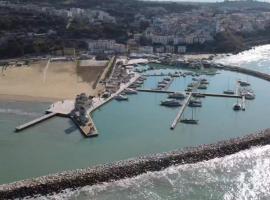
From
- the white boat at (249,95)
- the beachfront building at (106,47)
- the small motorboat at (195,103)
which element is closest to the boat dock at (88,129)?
the small motorboat at (195,103)

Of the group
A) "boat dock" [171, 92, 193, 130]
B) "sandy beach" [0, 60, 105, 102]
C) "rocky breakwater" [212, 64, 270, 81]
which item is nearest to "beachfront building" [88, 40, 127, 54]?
"sandy beach" [0, 60, 105, 102]

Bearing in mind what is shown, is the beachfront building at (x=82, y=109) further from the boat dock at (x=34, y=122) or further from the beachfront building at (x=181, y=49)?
the beachfront building at (x=181, y=49)

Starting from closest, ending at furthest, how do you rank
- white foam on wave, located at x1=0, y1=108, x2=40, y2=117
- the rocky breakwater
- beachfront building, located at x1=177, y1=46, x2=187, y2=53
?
1. white foam on wave, located at x1=0, y1=108, x2=40, y2=117
2. the rocky breakwater
3. beachfront building, located at x1=177, y1=46, x2=187, y2=53

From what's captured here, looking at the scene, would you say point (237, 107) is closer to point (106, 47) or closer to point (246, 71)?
point (246, 71)

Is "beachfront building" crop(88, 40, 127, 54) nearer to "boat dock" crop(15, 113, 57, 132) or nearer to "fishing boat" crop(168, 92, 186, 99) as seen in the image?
"fishing boat" crop(168, 92, 186, 99)

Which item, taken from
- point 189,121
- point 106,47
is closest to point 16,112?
point 189,121

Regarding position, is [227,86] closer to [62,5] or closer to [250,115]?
[250,115]

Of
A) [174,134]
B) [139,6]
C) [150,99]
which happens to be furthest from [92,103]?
[139,6]
